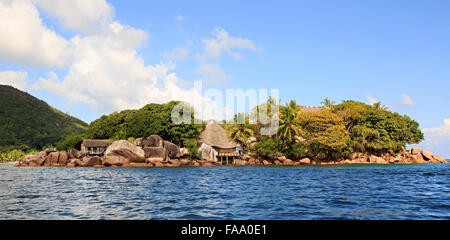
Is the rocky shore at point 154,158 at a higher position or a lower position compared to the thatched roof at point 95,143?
lower

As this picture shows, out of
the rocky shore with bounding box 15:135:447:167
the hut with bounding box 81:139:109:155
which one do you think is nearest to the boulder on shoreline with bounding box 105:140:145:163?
the rocky shore with bounding box 15:135:447:167

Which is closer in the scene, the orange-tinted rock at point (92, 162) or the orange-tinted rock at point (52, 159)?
the orange-tinted rock at point (92, 162)

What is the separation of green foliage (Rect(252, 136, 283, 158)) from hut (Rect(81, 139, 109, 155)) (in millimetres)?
26866

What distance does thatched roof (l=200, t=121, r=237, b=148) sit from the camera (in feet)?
187

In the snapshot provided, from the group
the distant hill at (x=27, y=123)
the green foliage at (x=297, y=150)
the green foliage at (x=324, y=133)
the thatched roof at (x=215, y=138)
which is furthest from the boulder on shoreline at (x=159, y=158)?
the distant hill at (x=27, y=123)

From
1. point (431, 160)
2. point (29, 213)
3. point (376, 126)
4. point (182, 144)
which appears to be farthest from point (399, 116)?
point (29, 213)

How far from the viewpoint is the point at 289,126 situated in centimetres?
5234

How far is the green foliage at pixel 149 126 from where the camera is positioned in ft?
175

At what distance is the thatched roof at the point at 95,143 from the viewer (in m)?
55.8

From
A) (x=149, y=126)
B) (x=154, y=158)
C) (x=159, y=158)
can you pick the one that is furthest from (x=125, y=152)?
(x=149, y=126)

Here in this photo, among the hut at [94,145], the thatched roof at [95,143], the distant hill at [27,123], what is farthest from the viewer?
the distant hill at [27,123]

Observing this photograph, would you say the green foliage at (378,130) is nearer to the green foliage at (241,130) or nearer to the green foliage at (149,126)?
the green foliage at (241,130)

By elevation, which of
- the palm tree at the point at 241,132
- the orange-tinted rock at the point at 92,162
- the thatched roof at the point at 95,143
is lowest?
the orange-tinted rock at the point at 92,162

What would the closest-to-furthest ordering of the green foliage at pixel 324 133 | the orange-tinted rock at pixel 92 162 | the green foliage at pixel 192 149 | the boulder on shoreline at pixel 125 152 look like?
the boulder on shoreline at pixel 125 152 < the orange-tinted rock at pixel 92 162 < the green foliage at pixel 324 133 < the green foliage at pixel 192 149
